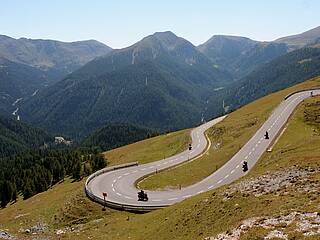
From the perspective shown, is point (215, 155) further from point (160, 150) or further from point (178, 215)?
point (178, 215)

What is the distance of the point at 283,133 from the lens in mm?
87750

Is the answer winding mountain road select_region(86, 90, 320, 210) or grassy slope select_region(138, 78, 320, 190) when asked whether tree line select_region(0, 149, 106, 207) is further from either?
grassy slope select_region(138, 78, 320, 190)

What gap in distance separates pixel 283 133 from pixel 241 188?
49425 millimetres

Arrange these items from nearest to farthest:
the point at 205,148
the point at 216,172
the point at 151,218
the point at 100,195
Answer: the point at 151,218, the point at 100,195, the point at 216,172, the point at 205,148

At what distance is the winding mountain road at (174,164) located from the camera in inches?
2410

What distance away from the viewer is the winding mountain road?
61.2 metres

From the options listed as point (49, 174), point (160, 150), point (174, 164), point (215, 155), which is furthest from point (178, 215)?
point (49, 174)

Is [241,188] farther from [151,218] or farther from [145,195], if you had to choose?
[145,195]

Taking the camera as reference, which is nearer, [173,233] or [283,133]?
[173,233]

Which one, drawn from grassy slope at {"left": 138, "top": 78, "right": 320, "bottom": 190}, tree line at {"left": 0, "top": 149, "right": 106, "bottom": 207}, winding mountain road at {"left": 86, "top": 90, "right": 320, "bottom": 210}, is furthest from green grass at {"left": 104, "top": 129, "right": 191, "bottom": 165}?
grassy slope at {"left": 138, "top": 78, "right": 320, "bottom": 190}

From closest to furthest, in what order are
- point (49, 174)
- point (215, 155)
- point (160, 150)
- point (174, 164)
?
point (215, 155)
point (174, 164)
point (160, 150)
point (49, 174)

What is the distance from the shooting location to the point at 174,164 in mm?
85938

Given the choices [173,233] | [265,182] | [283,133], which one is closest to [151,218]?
[173,233]

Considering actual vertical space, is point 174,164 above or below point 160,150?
above
